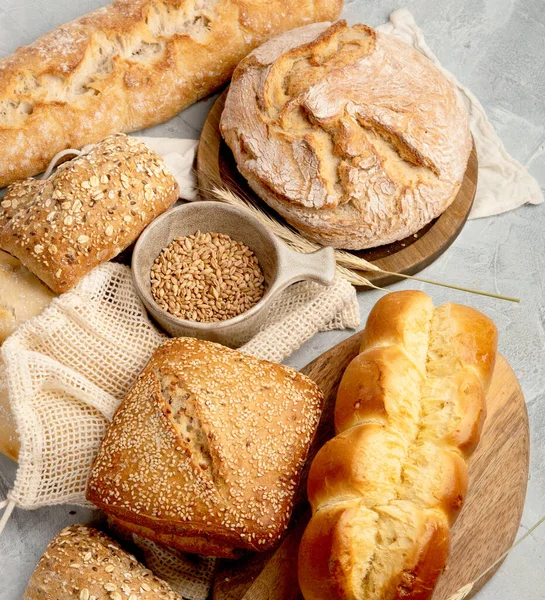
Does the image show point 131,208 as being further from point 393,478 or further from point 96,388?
point 393,478

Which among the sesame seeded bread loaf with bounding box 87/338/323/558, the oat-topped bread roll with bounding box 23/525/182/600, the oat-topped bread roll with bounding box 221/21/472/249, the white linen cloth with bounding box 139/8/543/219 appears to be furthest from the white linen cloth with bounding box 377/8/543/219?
the oat-topped bread roll with bounding box 23/525/182/600

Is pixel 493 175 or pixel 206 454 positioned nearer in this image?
pixel 206 454

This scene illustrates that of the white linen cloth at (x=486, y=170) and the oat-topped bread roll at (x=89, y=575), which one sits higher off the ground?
the white linen cloth at (x=486, y=170)

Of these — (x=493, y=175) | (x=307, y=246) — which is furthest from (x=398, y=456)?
(x=493, y=175)

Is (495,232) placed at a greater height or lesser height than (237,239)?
lesser

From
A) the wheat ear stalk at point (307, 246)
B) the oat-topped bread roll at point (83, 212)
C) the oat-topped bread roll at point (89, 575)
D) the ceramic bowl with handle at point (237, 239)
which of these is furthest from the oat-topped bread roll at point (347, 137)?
the oat-topped bread roll at point (89, 575)

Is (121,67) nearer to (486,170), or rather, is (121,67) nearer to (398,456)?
(486,170)

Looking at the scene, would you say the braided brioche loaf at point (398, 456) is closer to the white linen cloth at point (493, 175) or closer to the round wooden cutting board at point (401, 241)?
the round wooden cutting board at point (401, 241)
